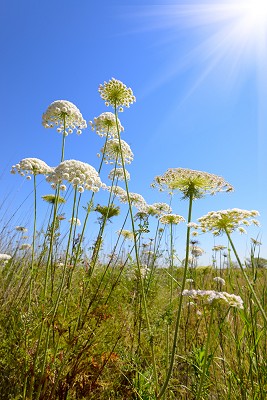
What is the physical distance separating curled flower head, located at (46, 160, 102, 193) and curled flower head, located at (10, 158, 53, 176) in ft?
1.44

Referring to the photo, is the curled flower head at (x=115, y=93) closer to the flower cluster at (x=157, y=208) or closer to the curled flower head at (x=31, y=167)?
the curled flower head at (x=31, y=167)

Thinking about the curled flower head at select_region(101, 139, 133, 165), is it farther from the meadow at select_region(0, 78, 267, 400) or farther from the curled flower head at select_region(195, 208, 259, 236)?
the curled flower head at select_region(195, 208, 259, 236)

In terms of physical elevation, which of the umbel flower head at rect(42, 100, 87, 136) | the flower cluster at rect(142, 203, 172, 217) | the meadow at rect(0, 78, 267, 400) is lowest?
the meadow at rect(0, 78, 267, 400)

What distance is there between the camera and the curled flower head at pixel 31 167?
123 inches

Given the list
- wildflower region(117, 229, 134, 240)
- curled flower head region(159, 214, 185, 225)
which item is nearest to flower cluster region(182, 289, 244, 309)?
curled flower head region(159, 214, 185, 225)

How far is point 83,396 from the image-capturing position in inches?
111

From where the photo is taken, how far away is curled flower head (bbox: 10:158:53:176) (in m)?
3.12

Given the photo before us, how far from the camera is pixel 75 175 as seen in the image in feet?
8.83

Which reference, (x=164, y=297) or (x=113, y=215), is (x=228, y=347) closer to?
(x=113, y=215)

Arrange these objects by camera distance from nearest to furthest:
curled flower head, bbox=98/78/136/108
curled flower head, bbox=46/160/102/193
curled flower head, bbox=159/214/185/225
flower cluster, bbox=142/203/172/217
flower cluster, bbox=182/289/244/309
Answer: flower cluster, bbox=182/289/244/309 < curled flower head, bbox=46/160/102/193 < curled flower head, bbox=98/78/136/108 < curled flower head, bbox=159/214/185/225 < flower cluster, bbox=142/203/172/217

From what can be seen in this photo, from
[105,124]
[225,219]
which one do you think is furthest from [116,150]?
[225,219]

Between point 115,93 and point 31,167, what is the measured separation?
3.98ft

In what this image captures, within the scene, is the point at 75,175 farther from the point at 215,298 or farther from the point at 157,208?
the point at 157,208

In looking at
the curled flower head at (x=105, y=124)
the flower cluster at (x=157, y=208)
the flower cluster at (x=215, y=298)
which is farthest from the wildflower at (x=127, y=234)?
the flower cluster at (x=215, y=298)
